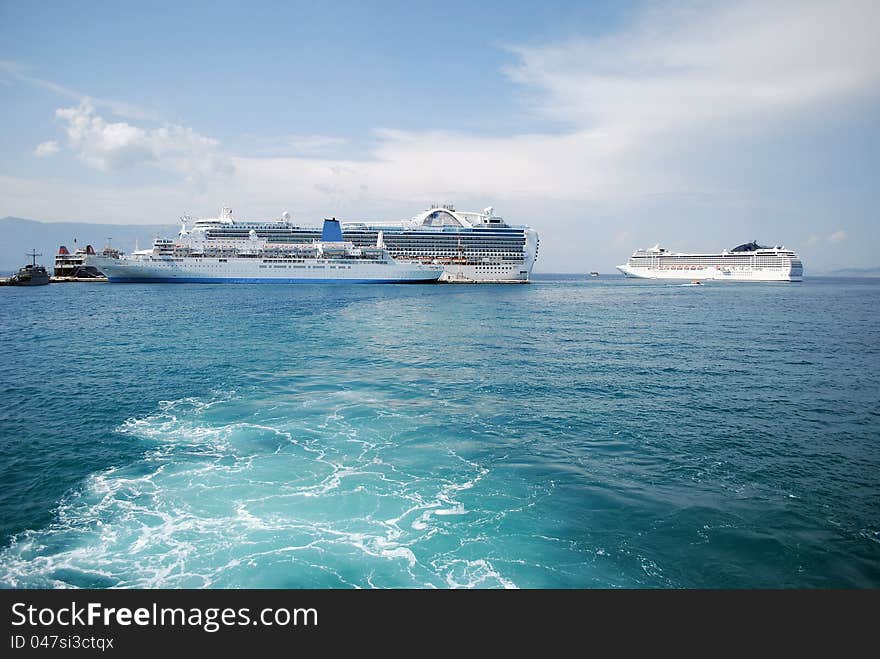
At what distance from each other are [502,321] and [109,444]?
3512 centimetres

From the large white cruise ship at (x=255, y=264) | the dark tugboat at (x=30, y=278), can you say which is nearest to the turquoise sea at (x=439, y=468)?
the large white cruise ship at (x=255, y=264)

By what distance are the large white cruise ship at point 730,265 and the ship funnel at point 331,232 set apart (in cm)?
11597

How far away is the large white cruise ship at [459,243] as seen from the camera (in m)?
106

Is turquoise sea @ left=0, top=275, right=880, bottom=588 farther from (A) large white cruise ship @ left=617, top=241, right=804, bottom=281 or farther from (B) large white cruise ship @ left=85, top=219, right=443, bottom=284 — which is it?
(A) large white cruise ship @ left=617, top=241, right=804, bottom=281

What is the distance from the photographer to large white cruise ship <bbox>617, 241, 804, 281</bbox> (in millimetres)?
138000

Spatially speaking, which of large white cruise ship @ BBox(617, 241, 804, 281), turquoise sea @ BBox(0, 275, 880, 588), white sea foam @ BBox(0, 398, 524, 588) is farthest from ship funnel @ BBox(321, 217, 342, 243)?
large white cruise ship @ BBox(617, 241, 804, 281)

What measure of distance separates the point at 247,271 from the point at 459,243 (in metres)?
48.5

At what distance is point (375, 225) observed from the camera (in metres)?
109

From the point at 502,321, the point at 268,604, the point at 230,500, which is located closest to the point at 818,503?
the point at 268,604

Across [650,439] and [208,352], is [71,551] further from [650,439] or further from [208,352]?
[208,352]

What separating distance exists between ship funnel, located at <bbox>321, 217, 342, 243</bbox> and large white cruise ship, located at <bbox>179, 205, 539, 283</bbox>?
19.0 ft

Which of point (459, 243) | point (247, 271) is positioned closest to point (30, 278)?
point (247, 271)

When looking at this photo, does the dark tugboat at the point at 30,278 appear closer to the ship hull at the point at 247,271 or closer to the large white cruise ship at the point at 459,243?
the ship hull at the point at 247,271

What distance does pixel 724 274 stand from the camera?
145 meters
